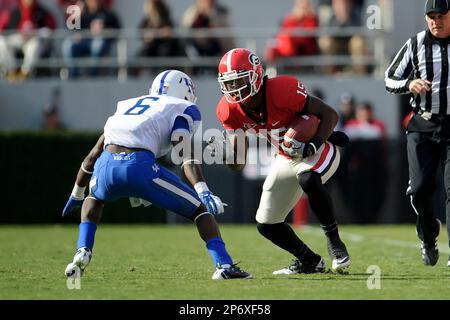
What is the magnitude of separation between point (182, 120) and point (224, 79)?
517 mm

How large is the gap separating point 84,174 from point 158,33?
880 centimetres

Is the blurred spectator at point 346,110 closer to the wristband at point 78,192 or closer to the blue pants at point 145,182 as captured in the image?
the wristband at point 78,192

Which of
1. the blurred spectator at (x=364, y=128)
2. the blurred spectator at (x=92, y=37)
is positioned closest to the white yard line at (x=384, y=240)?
the blurred spectator at (x=364, y=128)

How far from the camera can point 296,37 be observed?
1599cm

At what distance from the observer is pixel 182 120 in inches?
271

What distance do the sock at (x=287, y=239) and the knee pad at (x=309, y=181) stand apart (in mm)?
459

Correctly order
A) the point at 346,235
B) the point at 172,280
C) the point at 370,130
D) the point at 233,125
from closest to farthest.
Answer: the point at 172,280 → the point at 233,125 → the point at 346,235 → the point at 370,130

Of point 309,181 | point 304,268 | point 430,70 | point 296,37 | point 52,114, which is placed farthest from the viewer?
point 52,114

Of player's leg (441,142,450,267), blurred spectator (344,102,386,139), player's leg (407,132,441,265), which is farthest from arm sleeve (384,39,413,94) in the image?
→ blurred spectator (344,102,386,139)

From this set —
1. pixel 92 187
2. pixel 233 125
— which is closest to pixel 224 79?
pixel 233 125

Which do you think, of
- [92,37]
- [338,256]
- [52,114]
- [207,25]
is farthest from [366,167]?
[338,256]

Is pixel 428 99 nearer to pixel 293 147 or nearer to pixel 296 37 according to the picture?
pixel 293 147

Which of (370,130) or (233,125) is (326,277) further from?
(370,130)

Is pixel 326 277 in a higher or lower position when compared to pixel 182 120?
lower
